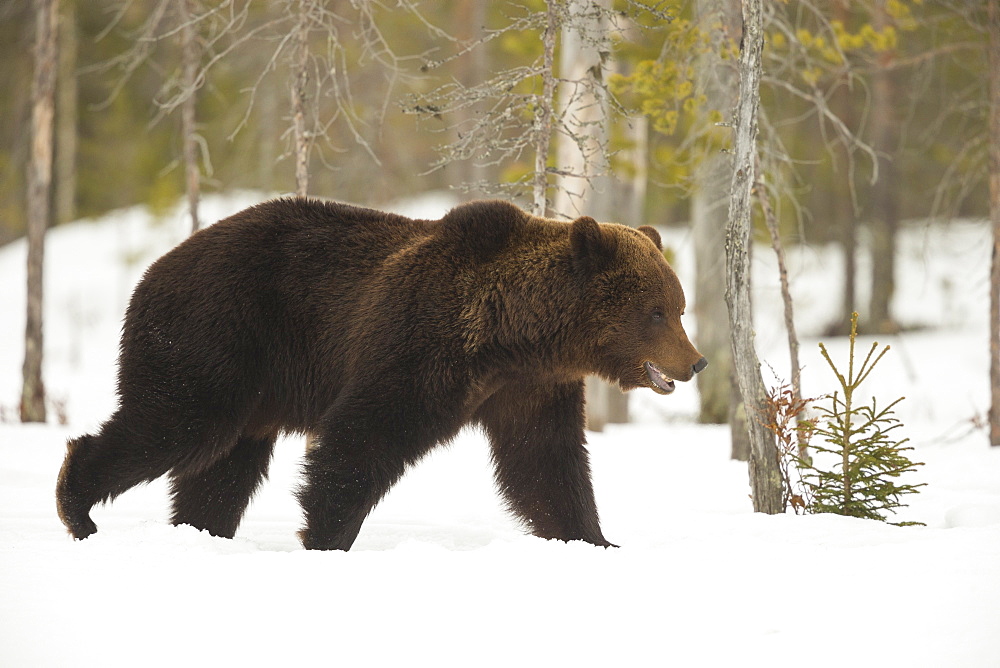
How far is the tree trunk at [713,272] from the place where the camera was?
30.8 feet

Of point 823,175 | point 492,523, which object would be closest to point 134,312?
point 492,523

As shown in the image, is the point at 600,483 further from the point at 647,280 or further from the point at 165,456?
the point at 165,456

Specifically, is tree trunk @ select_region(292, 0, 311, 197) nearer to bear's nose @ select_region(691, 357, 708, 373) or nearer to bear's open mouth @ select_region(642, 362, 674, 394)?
bear's open mouth @ select_region(642, 362, 674, 394)

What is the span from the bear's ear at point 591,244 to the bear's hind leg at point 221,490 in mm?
2148

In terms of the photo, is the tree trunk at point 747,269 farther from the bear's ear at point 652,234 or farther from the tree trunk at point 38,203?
the tree trunk at point 38,203

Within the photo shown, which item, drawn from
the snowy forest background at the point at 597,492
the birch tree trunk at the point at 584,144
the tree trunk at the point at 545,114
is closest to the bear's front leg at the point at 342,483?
the snowy forest background at the point at 597,492

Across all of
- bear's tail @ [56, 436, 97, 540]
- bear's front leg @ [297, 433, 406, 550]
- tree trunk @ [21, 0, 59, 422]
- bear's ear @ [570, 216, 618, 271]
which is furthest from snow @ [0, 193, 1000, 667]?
tree trunk @ [21, 0, 59, 422]

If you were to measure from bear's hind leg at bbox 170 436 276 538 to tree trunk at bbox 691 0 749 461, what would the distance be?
4.38m

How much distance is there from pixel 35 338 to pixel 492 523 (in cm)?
779

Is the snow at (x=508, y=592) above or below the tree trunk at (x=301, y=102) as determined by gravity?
below

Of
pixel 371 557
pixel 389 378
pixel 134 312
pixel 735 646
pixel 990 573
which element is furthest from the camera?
pixel 134 312

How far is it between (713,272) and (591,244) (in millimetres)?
5858

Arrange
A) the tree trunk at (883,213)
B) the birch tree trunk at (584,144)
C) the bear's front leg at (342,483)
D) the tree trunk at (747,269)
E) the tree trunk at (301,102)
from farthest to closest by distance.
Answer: the tree trunk at (883,213) → the birch tree trunk at (584,144) → the tree trunk at (301,102) → the tree trunk at (747,269) → the bear's front leg at (342,483)

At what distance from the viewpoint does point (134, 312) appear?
552cm
